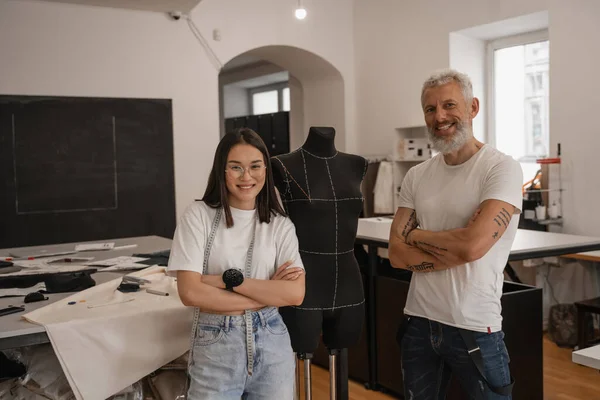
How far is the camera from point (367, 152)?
284 inches

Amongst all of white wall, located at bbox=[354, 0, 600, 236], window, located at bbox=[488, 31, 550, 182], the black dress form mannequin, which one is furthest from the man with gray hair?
window, located at bbox=[488, 31, 550, 182]

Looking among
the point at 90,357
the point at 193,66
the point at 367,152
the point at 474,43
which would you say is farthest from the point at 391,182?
the point at 90,357

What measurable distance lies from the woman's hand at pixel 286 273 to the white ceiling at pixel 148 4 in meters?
4.32

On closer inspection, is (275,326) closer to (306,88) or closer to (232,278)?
(232,278)

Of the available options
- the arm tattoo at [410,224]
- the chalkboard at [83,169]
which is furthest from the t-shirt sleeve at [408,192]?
the chalkboard at [83,169]

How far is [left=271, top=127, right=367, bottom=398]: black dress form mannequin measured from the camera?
7.20 ft

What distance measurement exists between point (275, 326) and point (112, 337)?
60 centimetres

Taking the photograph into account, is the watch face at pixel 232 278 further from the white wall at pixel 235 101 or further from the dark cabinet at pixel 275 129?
the white wall at pixel 235 101

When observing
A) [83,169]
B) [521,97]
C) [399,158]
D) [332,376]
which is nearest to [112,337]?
[332,376]

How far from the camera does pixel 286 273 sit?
1.79 m

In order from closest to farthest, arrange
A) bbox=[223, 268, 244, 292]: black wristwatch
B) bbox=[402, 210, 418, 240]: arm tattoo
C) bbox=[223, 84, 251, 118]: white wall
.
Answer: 1. bbox=[223, 268, 244, 292]: black wristwatch
2. bbox=[402, 210, 418, 240]: arm tattoo
3. bbox=[223, 84, 251, 118]: white wall

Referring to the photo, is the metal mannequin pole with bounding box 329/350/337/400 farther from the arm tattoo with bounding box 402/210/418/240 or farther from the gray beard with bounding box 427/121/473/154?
the gray beard with bounding box 427/121/473/154

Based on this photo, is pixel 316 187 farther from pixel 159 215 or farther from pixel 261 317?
pixel 159 215

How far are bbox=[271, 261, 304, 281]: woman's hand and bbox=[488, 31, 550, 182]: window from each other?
4309 millimetres
